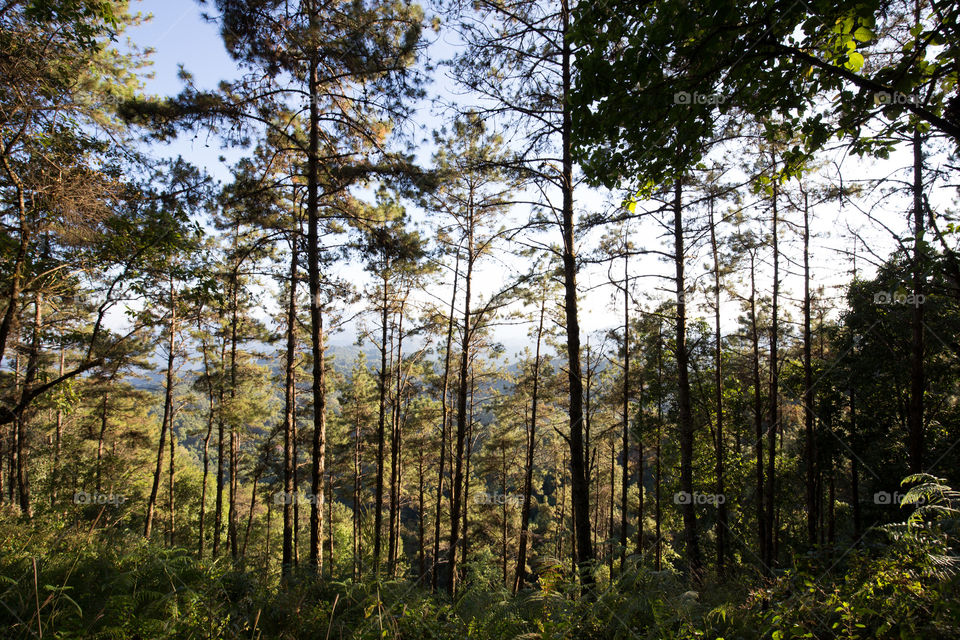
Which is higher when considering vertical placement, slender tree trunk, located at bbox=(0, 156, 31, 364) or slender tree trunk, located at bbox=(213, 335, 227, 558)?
slender tree trunk, located at bbox=(0, 156, 31, 364)

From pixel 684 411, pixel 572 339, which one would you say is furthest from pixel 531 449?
pixel 572 339

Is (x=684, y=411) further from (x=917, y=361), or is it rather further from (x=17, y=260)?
(x=17, y=260)

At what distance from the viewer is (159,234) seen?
17.9ft

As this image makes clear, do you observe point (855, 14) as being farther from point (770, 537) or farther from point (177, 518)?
point (177, 518)

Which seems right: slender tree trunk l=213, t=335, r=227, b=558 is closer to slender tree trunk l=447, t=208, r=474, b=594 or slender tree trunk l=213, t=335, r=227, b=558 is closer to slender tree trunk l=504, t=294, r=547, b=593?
slender tree trunk l=447, t=208, r=474, b=594

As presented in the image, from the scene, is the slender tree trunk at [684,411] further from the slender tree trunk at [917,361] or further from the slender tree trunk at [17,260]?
the slender tree trunk at [17,260]

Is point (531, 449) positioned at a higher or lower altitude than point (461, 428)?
lower

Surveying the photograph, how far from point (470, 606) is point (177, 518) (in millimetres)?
33445

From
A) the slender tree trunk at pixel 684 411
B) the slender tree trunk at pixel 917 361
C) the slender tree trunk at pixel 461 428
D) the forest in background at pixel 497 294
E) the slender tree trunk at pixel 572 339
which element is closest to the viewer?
the forest in background at pixel 497 294

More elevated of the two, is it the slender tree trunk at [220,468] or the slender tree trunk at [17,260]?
the slender tree trunk at [17,260]

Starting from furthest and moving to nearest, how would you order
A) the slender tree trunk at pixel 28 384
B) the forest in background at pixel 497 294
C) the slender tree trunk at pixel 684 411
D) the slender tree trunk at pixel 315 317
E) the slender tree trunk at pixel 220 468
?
1. the slender tree trunk at pixel 220 468
2. the slender tree trunk at pixel 684 411
3. the slender tree trunk at pixel 315 317
4. the slender tree trunk at pixel 28 384
5. the forest in background at pixel 497 294

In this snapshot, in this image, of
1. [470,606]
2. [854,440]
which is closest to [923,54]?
[470,606]

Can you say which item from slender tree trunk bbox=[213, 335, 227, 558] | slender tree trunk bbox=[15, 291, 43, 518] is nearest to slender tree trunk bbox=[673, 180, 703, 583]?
slender tree trunk bbox=[15, 291, 43, 518]

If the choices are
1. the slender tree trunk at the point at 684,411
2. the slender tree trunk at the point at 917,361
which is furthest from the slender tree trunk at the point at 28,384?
the slender tree trunk at the point at 917,361
